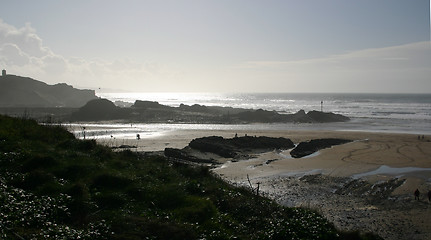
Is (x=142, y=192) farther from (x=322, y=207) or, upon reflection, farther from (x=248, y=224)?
(x=322, y=207)

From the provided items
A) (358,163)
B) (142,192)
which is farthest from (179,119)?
(142,192)

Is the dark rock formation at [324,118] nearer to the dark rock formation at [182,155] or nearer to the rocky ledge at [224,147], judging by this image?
the rocky ledge at [224,147]

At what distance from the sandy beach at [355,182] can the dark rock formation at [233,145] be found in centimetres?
247

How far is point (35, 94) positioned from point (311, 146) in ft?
405

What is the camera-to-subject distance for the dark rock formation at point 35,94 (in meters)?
124

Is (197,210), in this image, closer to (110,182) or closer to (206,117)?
(110,182)

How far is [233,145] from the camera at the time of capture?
133ft

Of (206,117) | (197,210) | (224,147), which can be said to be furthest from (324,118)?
(197,210)

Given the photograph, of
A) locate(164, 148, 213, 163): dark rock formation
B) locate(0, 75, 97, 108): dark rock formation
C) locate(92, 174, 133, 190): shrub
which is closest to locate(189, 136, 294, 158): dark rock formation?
locate(164, 148, 213, 163): dark rock formation

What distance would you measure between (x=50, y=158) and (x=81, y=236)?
7.28m

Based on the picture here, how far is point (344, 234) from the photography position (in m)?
11.7

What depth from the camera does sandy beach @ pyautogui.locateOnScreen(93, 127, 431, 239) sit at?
56.9 feet

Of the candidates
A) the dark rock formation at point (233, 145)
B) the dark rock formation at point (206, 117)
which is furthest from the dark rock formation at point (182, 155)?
the dark rock formation at point (206, 117)

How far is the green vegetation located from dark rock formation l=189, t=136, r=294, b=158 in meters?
18.8
